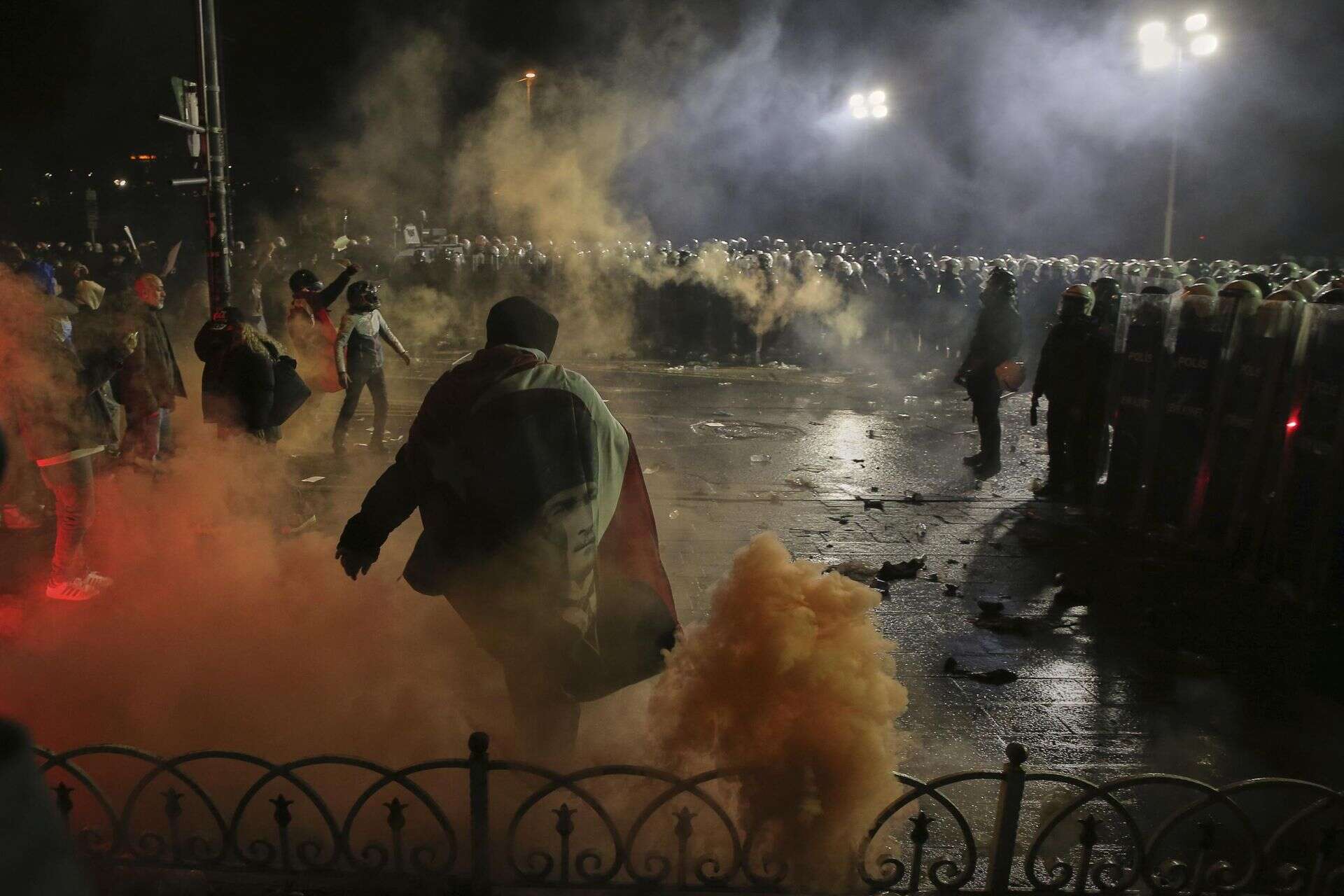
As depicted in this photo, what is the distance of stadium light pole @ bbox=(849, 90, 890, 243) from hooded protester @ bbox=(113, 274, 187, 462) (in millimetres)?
23301

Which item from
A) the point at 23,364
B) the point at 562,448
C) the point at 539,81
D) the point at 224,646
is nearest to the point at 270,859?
the point at 562,448

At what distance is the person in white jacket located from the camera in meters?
9.56

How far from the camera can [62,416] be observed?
5.50 metres

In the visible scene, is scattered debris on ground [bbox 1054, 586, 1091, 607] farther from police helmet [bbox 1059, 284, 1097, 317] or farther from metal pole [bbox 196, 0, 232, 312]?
metal pole [bbox 196, 0, 232, 312]

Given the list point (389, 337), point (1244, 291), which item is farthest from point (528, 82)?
point (1244, 291)

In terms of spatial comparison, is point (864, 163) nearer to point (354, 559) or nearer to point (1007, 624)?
point (1007, 624)

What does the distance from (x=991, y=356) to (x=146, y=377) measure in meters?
7.56

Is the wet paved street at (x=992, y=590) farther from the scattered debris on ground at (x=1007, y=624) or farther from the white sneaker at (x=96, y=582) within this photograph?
the white sneaker at (x=96, y=582)

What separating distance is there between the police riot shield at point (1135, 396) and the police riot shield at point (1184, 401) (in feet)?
0.32

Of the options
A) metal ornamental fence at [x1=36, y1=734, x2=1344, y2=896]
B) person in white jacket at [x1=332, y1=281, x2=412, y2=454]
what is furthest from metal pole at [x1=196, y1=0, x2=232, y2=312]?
metal ornamental fence at [x1=36, y1=734, x2=1344, y2=896]

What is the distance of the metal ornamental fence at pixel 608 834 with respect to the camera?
118 inches

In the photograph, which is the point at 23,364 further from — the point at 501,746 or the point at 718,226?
the point at 718,226

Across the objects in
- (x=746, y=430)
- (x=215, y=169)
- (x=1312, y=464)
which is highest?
(x=215, y=169)

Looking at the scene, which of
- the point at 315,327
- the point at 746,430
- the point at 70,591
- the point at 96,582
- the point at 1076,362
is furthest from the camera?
the point at 746,430
